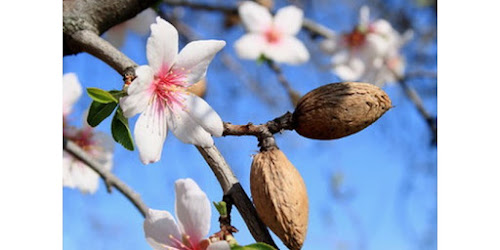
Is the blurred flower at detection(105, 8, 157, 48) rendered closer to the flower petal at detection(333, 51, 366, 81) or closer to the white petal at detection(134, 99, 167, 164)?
the white petal at detection(134, 99, 167, 164)

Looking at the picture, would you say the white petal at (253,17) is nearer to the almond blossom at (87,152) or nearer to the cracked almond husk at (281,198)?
the almond blossom at (87,152)

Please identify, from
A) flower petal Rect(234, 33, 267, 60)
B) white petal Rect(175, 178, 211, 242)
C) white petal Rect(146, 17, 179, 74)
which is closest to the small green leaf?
white petal Rect(175, 178, 211, 242)

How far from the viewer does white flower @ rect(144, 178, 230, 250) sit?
1.25ft

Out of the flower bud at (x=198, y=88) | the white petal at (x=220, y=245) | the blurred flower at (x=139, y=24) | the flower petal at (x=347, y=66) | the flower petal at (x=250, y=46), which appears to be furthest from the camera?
the flower petal at (x=347, y=66)

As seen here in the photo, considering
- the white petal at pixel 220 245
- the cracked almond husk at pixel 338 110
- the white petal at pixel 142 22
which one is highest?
the white petal at pixel 142 22

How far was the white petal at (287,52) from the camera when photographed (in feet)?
3.23

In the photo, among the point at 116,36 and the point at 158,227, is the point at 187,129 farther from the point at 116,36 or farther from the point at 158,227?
the point at 116,36

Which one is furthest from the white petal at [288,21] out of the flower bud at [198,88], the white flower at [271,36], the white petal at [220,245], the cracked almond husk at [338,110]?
the white petal at [220,245]

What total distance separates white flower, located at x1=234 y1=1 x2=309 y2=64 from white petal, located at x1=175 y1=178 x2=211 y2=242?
59 cm

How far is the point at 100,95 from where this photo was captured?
396 mm

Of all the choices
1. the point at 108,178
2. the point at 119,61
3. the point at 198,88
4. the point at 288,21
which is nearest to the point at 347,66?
the point at 288,21
